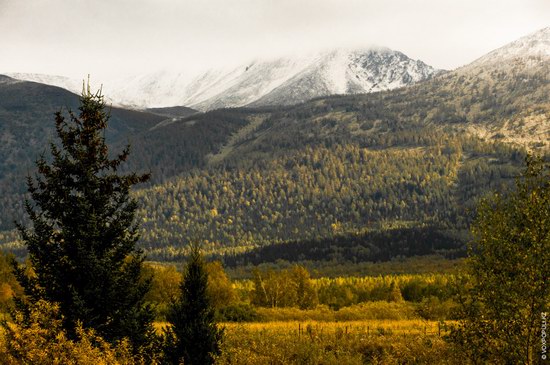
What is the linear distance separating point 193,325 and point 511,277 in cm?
1956

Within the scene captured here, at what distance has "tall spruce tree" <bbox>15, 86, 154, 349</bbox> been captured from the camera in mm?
31312

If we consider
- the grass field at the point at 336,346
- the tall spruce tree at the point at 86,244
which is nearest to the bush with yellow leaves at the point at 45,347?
the tall spruce tree at the point at 86,244

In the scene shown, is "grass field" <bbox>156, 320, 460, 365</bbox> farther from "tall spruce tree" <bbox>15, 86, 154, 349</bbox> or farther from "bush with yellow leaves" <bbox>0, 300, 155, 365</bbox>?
"bush with yellow leaves" <bbox>0, 300, 155, 365</bbox>

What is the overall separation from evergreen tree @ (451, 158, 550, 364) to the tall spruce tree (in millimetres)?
17398

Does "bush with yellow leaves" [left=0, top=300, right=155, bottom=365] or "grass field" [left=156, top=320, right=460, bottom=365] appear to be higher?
"bush with yellow leaves" [left=0, top=300, right=155, bottom=365]

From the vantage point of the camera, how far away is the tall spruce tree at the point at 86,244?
31.3m

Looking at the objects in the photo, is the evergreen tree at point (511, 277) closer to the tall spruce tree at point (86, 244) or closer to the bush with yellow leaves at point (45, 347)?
the tall spruce tree at point (86, 244)

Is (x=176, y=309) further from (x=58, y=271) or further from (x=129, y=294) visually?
(x=58, y=271)

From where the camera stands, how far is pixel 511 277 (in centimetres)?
3009

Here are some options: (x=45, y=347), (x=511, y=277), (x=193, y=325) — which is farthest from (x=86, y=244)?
(x=511, y=277)

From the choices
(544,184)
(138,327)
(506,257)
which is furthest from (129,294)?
(544,184)

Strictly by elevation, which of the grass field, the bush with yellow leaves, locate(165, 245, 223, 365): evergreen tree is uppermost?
the bush with yellow leaves

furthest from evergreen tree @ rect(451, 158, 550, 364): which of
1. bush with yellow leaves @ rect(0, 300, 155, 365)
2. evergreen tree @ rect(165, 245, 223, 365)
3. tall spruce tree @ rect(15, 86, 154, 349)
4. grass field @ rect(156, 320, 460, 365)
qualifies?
bush with yellow leaves @ rect(0, 300, 155, 365)

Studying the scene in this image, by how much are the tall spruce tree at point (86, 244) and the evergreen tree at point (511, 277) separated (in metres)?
17.4
